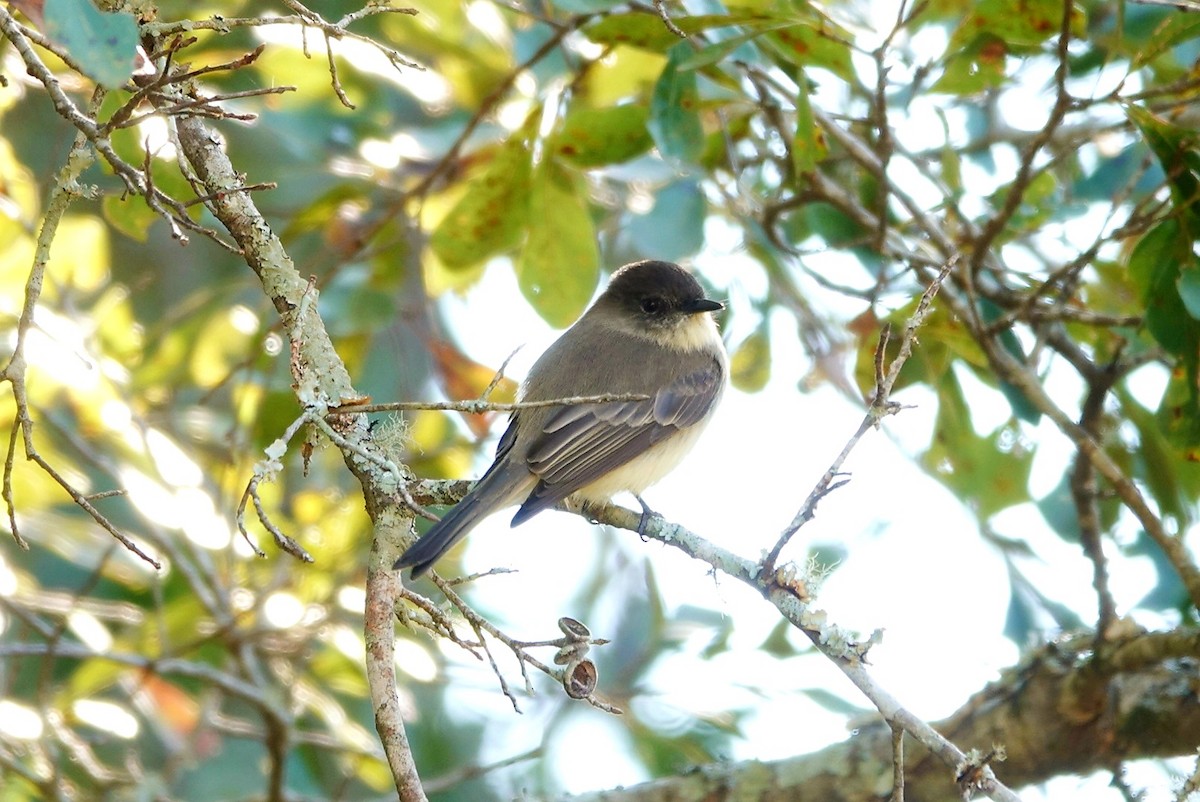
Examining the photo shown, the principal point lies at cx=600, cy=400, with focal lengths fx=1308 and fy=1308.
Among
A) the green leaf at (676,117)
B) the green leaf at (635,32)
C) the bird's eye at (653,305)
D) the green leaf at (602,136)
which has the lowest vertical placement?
the green leaf at (676,117)

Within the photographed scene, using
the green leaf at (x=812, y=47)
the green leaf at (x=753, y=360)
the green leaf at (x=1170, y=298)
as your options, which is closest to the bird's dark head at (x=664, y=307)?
the green leaf at (x=753, y=360)

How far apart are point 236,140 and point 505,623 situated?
2.11 meters

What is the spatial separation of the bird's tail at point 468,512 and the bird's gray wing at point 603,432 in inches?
2.8

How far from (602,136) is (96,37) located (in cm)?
189

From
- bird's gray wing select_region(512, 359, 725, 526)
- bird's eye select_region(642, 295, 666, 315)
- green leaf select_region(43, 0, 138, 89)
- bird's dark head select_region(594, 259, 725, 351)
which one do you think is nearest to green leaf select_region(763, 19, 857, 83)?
bird's gray wing select_region(512, 359, 725, 526)

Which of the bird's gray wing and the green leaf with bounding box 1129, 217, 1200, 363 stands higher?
the bird's gray wing

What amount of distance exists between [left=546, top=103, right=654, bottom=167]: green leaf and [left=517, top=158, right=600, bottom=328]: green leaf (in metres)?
0.11

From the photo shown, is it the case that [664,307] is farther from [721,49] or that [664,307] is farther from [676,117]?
[721,49]

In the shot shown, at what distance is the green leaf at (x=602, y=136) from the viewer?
12.0 ft

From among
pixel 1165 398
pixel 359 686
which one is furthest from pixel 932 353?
pixel 359 686

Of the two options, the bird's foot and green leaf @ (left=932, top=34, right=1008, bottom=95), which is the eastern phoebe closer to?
the bird's foot

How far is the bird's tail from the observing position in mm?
2588

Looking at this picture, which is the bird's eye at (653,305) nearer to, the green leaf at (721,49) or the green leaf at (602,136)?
the green leaf at (602,136)

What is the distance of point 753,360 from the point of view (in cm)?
458
